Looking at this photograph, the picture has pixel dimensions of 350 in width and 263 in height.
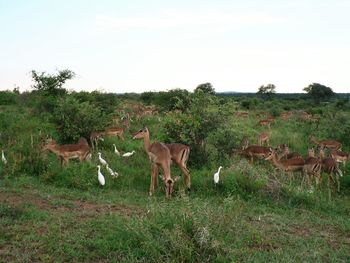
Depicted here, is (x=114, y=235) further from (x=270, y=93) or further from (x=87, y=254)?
(x=270, y=93)

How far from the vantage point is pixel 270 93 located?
190 feet

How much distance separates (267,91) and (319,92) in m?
9.94

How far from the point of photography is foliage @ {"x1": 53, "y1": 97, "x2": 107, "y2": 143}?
14.1 m

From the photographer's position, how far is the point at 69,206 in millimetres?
7934

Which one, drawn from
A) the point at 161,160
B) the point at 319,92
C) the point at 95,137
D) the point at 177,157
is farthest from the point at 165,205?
the point at 319,92

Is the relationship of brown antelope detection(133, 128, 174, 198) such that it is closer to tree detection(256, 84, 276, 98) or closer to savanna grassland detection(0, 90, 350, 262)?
savanna grassland detection(0, 90, 350, 262)

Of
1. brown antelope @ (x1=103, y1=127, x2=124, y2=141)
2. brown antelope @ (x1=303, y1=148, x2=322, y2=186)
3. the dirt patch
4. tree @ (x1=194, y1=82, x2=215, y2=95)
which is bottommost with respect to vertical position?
the dirt patch

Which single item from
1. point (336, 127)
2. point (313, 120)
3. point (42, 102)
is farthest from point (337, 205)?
point (313, 120)

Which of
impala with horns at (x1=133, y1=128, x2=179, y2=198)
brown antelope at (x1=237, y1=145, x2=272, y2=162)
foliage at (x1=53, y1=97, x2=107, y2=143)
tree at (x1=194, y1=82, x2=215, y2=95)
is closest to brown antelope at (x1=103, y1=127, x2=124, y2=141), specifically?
foliage at (x1=53, y1=97, x2=107, y2=143)

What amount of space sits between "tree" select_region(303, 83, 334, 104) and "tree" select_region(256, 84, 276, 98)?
7.17 metres

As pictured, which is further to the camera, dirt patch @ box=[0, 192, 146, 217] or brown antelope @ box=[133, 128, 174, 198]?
brown antelope @ box=[133, 128, 174, 198]

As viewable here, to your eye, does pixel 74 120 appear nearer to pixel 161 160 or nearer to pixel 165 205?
pixel 161 160

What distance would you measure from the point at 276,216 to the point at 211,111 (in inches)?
175

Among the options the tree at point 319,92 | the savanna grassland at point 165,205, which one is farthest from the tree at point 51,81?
the tree at point 319,92
